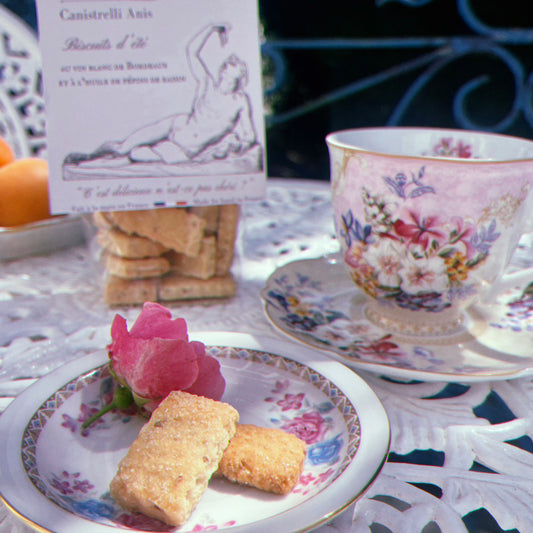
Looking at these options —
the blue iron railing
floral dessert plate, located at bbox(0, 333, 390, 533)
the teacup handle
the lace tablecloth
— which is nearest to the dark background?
the blue iron railing

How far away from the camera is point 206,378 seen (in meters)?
0.39

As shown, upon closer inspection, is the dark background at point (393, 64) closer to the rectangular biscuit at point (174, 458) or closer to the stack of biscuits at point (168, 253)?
the stack of biscuits at point (168, 253)

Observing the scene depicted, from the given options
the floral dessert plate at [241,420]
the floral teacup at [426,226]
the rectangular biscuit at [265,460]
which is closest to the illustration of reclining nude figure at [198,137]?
the floral teacup at [426,226]

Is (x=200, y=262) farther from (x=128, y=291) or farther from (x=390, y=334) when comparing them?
(x=390, y=334)

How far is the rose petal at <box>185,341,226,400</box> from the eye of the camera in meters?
0.39

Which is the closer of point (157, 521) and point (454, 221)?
point (157, 521)

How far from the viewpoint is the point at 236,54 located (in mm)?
566

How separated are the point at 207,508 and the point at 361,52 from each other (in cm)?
164

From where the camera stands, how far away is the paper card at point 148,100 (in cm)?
54

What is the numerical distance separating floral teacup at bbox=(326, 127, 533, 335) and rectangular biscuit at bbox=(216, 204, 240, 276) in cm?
12

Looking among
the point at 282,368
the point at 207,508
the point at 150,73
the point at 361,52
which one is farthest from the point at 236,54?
the point at 361,52

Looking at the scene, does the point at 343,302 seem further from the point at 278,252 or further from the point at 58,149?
the point at 58,149

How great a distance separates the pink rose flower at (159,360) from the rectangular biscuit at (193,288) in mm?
198

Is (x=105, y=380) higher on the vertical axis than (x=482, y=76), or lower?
lower
